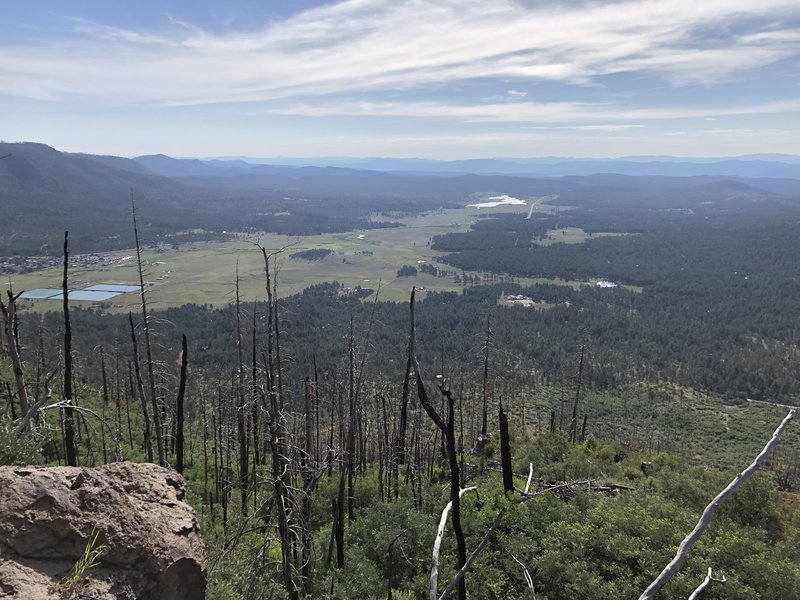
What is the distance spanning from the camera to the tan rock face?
457 cm

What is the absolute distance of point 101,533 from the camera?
199 inches

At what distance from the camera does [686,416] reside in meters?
71.1

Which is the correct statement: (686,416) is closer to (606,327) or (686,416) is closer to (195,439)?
(606,327)

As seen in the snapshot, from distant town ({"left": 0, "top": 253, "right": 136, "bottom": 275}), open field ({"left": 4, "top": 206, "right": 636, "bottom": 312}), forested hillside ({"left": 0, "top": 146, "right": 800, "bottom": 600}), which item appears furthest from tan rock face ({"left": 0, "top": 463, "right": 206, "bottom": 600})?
distant town ({"left": 0, "top": 253, "right": 136, "bottom": 275})

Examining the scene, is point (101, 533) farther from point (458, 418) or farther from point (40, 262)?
point (40, 262)

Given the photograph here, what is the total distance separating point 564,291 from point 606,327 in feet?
121

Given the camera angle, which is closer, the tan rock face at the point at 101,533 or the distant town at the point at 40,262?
the tan rock face at the point at 101,533

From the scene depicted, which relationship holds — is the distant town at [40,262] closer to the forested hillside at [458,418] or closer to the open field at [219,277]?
the open field at [219,277]

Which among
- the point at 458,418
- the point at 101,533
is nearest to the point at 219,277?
the point at 458,418

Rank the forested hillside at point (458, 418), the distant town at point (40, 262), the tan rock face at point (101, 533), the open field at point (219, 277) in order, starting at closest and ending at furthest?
the tan rock face at point (101, 533) → the forested hillside at point (458, 418) → the open field at point (219, 277) → the distant town at point (40, 262)

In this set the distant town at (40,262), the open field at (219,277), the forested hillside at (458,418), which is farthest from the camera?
the distant town at (40,262)

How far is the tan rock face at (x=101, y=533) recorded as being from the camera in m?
4.57

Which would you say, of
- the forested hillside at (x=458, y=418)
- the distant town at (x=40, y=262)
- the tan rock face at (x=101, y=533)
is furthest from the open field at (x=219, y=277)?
the tan rock face at (x=101, y=533)

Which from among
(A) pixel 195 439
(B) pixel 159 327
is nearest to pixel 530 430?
(A) pixel 195 439
